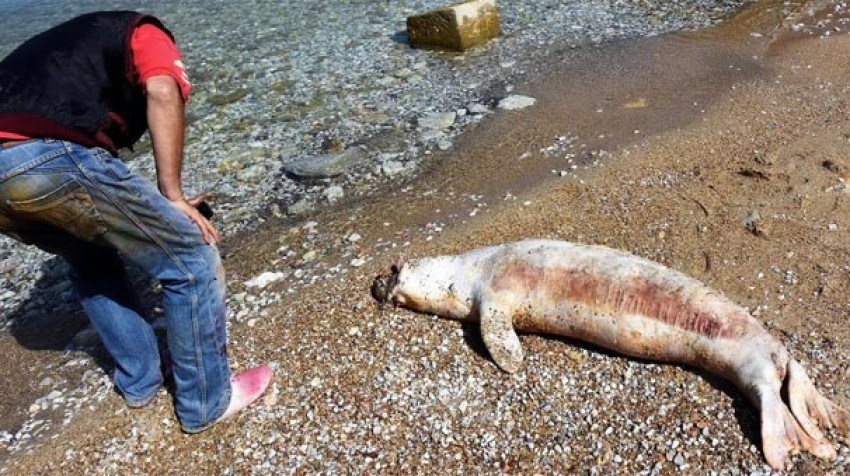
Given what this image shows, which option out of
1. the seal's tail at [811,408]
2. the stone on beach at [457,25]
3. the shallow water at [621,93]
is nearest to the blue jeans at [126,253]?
the seal's tail at [811,408]

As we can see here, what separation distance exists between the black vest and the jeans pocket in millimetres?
228

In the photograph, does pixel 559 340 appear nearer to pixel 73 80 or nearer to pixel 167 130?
pixel 167 130

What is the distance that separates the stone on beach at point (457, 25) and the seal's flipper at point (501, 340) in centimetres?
589

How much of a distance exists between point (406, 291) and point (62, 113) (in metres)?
2.36

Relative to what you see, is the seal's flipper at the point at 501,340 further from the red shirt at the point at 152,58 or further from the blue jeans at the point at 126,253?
the red shirt at the point at 152,58

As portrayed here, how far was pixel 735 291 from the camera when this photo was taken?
4434 mm

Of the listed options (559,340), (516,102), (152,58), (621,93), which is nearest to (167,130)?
(152,58)

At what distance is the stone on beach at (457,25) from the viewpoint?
30.6 ft

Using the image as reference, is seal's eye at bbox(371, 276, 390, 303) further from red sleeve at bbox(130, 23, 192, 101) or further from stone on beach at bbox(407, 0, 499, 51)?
stone on beach at bbox(407, 0, 499, 51)

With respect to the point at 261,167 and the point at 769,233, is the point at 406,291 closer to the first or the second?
the point at 769,233

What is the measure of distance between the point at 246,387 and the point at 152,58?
1.99 metres

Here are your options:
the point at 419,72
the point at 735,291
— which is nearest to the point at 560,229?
the point at 735,291

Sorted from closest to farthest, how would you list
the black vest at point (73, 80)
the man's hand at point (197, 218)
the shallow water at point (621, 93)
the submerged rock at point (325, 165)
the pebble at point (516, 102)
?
the black vest at point (73, 80), the man's hand at point (197, 218), the shallow water at point (621, 93), the submerged rock at point (325, 165), the pebble at point (516, 102)

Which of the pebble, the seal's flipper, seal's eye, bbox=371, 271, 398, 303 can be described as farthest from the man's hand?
the pebble
